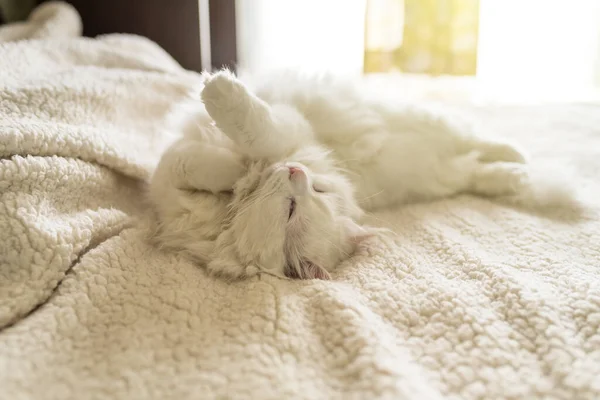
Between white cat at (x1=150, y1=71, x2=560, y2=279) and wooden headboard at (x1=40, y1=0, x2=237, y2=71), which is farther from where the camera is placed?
wooden headboard at (x1=40, y1=0, x2=237, y2=71)

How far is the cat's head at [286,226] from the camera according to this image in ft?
2.98

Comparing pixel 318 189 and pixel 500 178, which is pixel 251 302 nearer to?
pixel 318 189

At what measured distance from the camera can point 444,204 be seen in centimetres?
120

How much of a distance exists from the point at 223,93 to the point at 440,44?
1983 millimetres

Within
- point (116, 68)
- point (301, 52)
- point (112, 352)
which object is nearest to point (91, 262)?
point (112, 352)

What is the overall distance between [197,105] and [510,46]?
2.08 m

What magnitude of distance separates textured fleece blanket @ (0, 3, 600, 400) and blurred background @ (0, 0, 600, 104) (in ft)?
5.02

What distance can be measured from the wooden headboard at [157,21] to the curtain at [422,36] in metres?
0.88

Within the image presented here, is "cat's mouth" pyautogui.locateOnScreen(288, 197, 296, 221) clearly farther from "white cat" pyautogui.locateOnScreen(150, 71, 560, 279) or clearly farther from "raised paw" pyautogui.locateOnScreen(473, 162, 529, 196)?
"raised paw" pyautogui.locateOnScreen(473, 162, 529, 196)

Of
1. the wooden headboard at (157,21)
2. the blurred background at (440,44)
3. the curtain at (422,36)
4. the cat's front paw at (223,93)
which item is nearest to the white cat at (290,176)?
the cat's front paw at (223,93)

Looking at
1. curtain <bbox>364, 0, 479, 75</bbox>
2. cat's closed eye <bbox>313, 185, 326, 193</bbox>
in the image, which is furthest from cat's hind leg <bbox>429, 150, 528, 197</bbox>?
curtain <bbox>364, 0, 479, 75</bbox>

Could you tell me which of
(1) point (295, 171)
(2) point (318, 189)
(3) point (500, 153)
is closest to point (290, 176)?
(1) point (295, 171)

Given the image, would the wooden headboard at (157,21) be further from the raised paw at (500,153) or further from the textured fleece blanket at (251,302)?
the raised paw at (500,153)

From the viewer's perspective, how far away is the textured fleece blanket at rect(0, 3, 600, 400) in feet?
1.83
